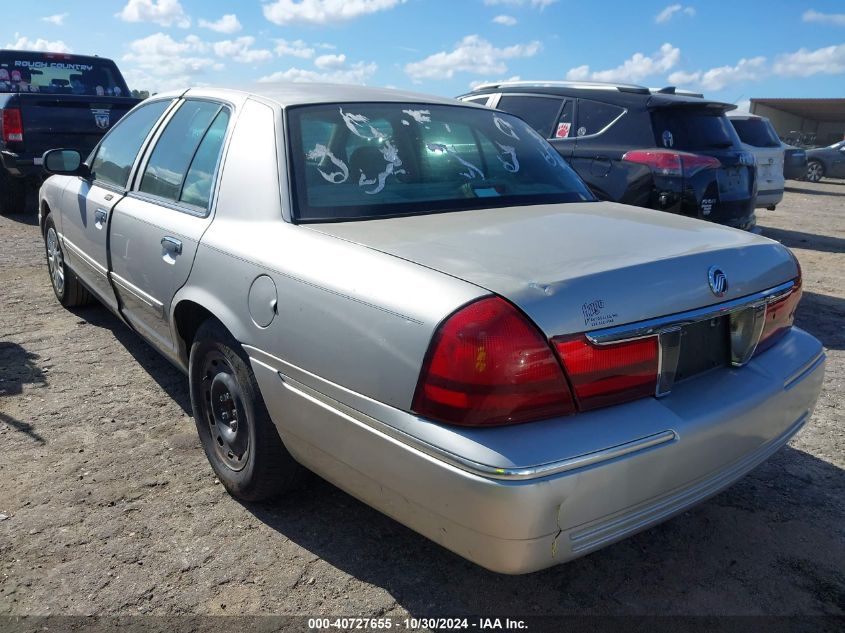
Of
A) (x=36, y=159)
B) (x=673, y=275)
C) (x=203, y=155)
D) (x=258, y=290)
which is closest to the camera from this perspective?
(x=673, y=275)

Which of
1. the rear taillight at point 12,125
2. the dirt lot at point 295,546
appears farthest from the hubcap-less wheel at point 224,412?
the rear taillight at point 12,125

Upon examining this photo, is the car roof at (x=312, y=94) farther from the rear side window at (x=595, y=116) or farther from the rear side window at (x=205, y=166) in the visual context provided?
the rear side window at (x=595, y=116)

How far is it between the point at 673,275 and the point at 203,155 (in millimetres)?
2048

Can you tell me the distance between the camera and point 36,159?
28.3 ft

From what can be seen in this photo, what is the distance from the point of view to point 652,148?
6.16 metres

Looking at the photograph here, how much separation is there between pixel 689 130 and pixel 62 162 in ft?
16.2

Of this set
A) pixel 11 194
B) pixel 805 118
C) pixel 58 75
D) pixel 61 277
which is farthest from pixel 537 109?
pixel 805 118

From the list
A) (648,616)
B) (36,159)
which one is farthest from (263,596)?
(36,159)

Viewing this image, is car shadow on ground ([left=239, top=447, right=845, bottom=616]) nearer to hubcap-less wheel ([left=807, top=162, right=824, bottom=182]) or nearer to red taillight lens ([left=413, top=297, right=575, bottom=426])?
red taillight lens ([left=413, top=297, right=575, bottom=426])

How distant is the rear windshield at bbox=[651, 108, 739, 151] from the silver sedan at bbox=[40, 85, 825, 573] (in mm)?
3195

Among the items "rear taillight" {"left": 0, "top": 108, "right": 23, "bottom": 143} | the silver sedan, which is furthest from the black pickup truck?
the silver sedan

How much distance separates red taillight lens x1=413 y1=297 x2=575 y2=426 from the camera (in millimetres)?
1907

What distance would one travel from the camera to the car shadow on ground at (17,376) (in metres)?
3.60

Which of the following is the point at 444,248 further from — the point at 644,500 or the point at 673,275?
the point at 644,500
